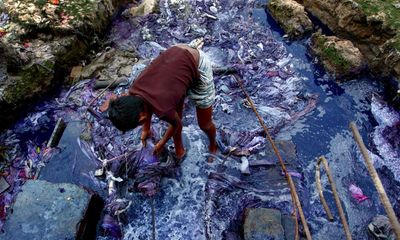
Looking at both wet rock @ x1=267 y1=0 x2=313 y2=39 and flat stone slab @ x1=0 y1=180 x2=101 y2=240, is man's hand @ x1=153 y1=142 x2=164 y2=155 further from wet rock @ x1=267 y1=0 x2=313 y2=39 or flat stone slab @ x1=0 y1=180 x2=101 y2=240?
wet rock @ x1=267 y1=0 x2=313 y2=39

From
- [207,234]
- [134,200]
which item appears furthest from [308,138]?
[134,200]

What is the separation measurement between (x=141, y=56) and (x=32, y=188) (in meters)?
3.41

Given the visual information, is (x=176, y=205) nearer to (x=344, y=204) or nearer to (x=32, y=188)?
(x=32, y=188)

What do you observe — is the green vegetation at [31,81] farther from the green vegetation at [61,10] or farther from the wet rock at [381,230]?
the wet rock at [381,230]

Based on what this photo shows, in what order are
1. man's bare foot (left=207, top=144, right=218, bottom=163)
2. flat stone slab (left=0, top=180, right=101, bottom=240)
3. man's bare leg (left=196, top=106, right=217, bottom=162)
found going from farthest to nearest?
1. man's bare foot (left=207, top=144, right=218, bottom=163)
2. man's bare leg (left=196, top=106, right=217, bottom=162)
3. flat stone slab (left=0, top=180, right=101, bottom=240)

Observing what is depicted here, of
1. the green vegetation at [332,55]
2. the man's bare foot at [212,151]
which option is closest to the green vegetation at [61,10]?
the man's bare foot at [212,151]

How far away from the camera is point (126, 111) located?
2818 millimetres

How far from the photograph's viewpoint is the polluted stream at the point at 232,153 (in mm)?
4203

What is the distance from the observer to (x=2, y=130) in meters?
5.11

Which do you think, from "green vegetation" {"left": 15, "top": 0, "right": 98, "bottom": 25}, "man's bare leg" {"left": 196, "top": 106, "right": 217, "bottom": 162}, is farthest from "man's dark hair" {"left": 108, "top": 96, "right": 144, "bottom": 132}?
"green vegetation" {"left": 15, "top": 0, "right": 98, "bottom": 25}

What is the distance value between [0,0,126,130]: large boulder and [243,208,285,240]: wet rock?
3.97 metres

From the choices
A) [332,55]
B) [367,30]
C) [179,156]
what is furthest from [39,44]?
[367,30]

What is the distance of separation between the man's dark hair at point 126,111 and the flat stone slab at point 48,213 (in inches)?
58.8

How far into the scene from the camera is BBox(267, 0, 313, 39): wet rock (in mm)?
6934
